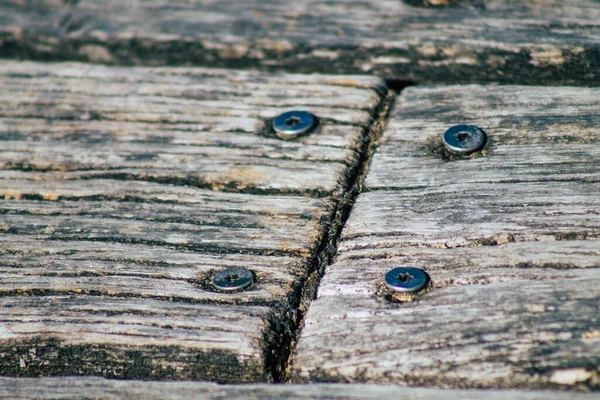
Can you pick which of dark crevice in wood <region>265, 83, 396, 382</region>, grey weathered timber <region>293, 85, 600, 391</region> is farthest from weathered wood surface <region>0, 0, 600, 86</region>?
dark crevice in wood <region>265, 83, 396, 382</region>

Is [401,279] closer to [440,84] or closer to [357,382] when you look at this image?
[357,382]

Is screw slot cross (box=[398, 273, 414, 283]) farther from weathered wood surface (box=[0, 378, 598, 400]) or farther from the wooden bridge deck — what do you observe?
weathered wood surface (box=[0, 378, 598, 400])

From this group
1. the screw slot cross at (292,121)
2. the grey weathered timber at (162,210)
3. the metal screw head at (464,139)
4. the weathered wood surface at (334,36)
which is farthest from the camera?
the weathered wood surface at (334,36)

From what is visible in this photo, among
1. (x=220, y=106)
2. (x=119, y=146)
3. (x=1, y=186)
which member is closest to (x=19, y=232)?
(x=1, y=186)

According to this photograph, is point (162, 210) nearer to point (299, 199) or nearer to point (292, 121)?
point (299, 199)

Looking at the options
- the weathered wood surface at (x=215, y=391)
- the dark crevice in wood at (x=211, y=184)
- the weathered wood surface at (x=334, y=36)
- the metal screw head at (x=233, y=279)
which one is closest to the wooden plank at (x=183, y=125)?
the dark crevice in wood at (x=211, y=184)

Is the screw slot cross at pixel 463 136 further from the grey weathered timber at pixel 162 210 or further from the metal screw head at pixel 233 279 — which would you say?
the metal screw head at pixel 233 279

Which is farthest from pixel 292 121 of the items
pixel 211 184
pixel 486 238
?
pixel 486 238
